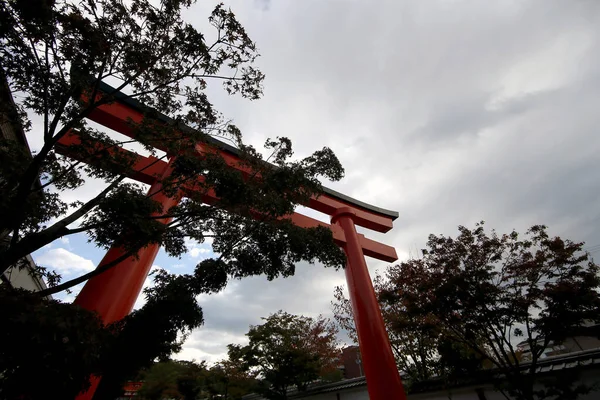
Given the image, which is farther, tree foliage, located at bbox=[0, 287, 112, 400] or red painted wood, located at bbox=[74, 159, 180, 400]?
red painted wood, located at bbox=[74, 159, 180, 400]

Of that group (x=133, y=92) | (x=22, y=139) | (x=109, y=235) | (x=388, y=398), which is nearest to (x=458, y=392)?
(x=388, y=398)

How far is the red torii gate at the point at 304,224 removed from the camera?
4.59 m

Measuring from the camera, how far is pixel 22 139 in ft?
16.1

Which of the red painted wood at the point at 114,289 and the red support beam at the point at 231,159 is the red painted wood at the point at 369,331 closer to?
the red support beam at the point at 231,159

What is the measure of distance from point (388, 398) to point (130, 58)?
Result: 771cm

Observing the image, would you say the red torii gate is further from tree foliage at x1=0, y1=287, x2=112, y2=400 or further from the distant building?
tree foliage at x1=0, y1=287, x2=112, y2=400

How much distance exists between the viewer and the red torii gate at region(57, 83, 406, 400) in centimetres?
459

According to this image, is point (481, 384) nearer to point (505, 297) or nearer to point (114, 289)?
point (505, 297)

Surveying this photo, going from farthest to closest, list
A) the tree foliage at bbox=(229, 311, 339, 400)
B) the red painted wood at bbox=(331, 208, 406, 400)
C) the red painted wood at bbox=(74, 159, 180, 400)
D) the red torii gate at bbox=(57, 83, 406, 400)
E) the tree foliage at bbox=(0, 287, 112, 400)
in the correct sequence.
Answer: the tree foliage at bbox=(229, 311, 339, 400)
the red painted wood at bbox=(331, 208, 406, 400)
the red torii gate at bbox=(57, 83, 406, 400)
the red painted wood at bbox=(74, 159, 180, 400)
the tree foliage at bbox=(0, 287, 112, 400)

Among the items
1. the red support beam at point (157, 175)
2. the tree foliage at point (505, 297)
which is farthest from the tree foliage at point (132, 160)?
the tree foliage at point (505, 297)

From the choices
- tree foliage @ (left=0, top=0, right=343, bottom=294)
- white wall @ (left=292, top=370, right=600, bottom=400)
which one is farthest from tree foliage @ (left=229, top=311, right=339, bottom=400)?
tree foliage @ (left=0, top=0, right=343, bottom=294)

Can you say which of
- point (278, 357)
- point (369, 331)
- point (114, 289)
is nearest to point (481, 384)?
point (369, 331)

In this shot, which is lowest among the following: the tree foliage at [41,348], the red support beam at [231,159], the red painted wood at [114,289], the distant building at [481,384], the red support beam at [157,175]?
the tree foliage at [41,348]

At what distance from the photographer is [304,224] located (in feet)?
27.4
